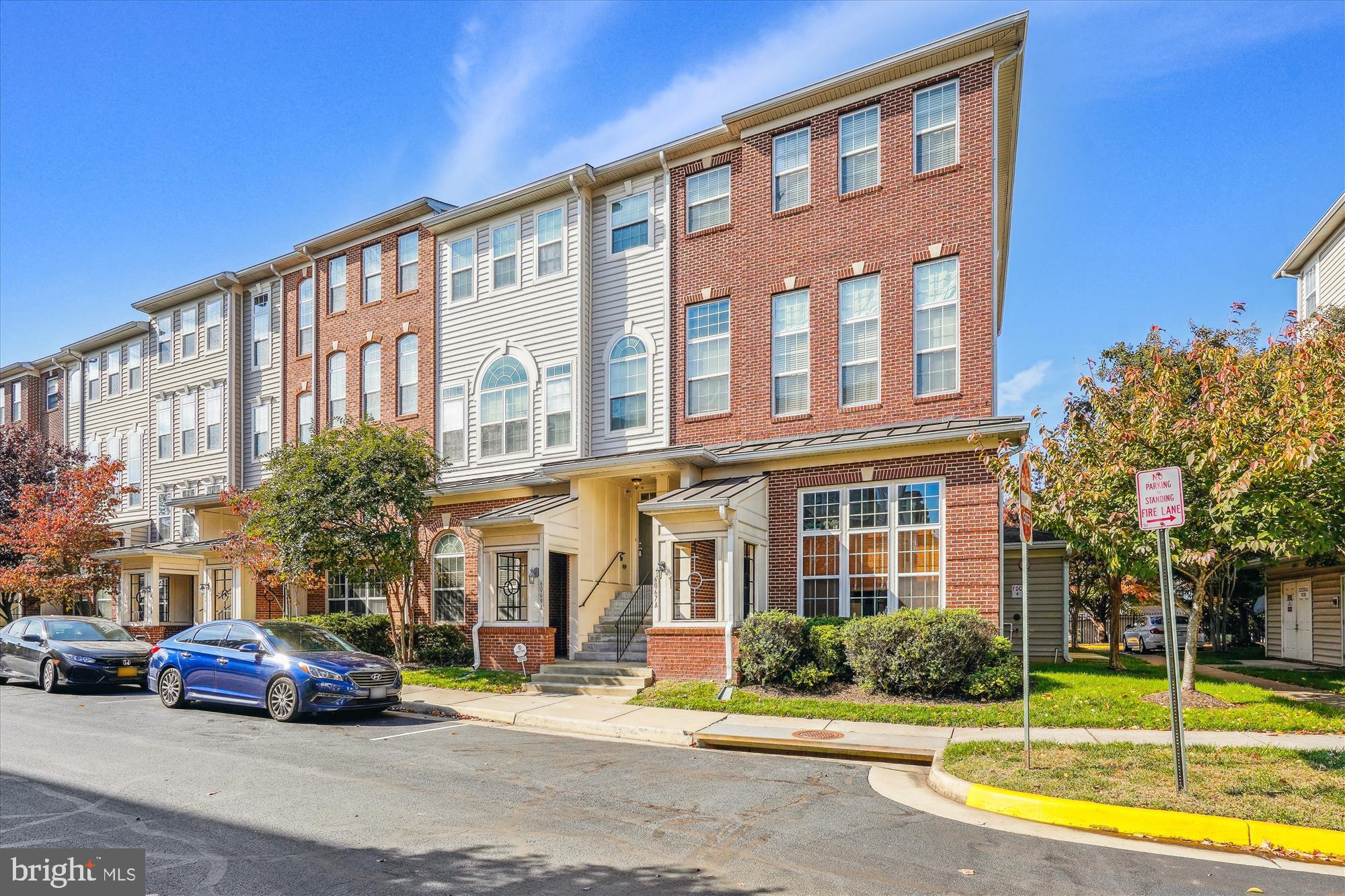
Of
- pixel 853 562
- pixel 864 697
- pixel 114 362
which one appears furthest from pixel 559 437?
pixel 114 362

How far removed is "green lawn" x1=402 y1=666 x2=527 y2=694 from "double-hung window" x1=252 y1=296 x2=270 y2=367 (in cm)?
1407

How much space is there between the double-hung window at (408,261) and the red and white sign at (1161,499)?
65.9ft

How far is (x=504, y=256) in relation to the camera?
22609 mm

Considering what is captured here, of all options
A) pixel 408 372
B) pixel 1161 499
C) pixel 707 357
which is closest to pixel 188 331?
pixel 408 372

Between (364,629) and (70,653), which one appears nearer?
(70,653)

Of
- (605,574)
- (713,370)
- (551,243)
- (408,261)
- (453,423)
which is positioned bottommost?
(605,574)

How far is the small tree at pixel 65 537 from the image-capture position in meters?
26.0

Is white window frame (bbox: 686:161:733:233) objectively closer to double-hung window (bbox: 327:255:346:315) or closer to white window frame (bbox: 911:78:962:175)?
white window frame (bbox: 911:78:962:175)

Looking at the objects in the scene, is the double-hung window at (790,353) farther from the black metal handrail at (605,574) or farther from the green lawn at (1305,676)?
the green lawn at (1305,676)

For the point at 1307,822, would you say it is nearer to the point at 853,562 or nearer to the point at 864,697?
the point at 864,697

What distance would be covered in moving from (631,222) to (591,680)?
34.2 feet

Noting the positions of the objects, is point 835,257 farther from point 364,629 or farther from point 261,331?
point 261,331

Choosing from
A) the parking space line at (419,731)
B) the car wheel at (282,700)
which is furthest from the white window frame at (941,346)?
the car wheel at (282,700)

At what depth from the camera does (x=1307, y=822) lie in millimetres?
7094
